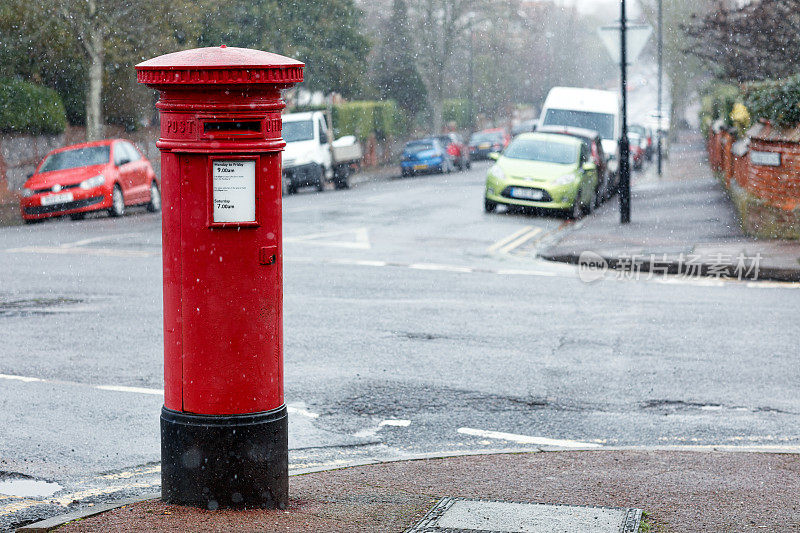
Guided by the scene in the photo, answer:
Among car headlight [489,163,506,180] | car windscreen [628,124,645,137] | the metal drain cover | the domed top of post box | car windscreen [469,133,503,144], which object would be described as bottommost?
the metal drain cover

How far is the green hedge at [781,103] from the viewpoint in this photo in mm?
17797

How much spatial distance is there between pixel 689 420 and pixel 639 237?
11.0 metres

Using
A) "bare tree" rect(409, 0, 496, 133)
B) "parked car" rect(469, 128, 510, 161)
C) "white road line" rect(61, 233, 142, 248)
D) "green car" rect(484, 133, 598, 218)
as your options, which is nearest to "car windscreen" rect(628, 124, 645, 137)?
"parked car" rect(469, 128, 510, 161)

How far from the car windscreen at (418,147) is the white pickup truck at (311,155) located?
967 cm

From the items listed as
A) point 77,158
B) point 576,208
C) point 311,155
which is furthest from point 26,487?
point 311,155

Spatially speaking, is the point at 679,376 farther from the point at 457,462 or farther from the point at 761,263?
the point at 761,263

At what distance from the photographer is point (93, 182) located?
2225 cm

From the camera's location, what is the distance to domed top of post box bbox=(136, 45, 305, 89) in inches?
183

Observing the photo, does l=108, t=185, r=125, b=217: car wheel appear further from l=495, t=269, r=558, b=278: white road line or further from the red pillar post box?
the red pillar post box

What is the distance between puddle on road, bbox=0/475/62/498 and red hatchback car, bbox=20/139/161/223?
17.0m

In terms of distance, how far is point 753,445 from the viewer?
261 inches

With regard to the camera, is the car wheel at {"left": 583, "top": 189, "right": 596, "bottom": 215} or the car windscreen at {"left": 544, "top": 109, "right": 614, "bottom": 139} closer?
the car wheel at {"left": 583, "top": 189, "right": 596, "bottom": 215}

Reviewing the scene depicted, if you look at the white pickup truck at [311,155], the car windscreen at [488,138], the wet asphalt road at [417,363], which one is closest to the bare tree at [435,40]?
the car windscreen at [488,138]

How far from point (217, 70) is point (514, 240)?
46.1ft
